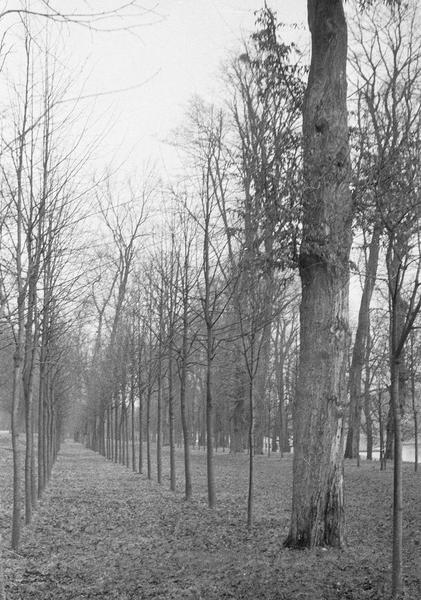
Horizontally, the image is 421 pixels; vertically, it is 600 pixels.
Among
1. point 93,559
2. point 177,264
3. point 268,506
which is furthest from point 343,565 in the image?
point 177,264

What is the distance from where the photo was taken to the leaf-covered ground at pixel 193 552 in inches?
226

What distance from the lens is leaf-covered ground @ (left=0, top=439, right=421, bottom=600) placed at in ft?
18.9

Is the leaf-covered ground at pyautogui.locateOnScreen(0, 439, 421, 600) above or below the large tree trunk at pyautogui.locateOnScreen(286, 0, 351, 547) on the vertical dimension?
below

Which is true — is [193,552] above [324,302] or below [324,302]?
below

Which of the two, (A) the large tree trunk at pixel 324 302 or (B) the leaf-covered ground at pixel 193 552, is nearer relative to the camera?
(B) the leaf-covered ground at pixel 193 552

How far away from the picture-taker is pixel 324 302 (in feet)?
24.8

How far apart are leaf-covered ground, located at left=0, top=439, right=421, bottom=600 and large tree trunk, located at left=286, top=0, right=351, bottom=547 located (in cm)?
62

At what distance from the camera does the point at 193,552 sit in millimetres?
7477

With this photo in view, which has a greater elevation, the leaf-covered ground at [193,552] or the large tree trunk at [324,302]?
the large tree trunk at [324,302]

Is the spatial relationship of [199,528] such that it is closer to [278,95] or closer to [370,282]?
[278,95]

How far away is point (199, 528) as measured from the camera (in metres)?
9.25

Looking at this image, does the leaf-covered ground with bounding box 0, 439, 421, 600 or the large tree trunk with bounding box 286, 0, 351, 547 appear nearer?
the leaf-covered ground with bounding box 0, 439, 421, 600

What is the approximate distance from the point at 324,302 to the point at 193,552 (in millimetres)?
3365

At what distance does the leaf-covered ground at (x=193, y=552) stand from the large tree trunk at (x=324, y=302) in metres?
0.62
